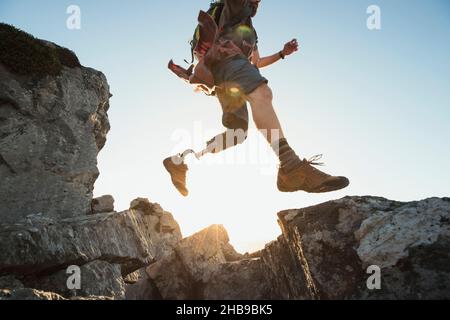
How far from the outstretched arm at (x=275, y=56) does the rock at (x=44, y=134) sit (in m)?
6.81

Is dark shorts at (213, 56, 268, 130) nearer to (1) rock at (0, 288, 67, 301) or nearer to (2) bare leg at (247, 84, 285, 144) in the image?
(2) bare leg at (247, 84, 285, 144)

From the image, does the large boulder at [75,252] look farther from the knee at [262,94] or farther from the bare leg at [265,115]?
the knee at [262,94]

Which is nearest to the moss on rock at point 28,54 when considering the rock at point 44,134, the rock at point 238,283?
the rock at point 44,134

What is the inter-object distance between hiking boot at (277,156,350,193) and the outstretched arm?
7.12ft

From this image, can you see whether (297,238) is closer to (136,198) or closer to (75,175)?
(75,175)

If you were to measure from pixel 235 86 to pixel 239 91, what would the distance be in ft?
0.27

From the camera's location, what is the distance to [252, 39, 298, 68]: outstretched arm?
197 inches

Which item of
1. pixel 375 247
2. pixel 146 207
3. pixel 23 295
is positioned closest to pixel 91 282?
pixel 23 295

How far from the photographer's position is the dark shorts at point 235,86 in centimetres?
383

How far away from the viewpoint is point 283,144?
12.1 ft

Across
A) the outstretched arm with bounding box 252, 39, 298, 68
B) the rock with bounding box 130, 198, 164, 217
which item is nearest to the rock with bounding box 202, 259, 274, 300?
the outstretched arm with bounding box 252, 39, 298, 68

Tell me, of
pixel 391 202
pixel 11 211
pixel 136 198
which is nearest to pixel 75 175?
pixel 11 211

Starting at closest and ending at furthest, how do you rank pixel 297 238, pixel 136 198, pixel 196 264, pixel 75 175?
pixel 297 238 < pixel 196 264 < pixel 75 175 < pixel 136 198
